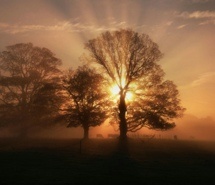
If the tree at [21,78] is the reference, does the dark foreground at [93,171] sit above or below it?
below

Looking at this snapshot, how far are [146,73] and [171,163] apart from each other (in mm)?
20729

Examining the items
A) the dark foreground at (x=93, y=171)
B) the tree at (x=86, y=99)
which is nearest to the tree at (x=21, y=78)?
the tree at (x=86, y=99)

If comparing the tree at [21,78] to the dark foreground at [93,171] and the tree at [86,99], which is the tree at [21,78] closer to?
the tree at [86,99]

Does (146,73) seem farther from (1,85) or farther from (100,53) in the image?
(1,85)

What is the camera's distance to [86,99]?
53344 mm

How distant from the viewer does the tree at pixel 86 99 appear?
5225 centimetres

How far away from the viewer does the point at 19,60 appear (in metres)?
62.0

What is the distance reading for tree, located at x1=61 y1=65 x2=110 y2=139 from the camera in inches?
2057

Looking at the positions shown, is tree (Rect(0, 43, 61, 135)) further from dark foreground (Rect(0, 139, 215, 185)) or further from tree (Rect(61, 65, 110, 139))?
dark foreground (Rect(0, 139, 215, 185))

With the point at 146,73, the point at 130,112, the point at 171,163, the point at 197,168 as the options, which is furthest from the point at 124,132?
the point at 197,168

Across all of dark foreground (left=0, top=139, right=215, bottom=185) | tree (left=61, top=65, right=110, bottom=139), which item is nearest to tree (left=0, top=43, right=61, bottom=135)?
tree (left=61, top=65, right=110, bottom=139)

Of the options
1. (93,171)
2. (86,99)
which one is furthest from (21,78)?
(93,171)

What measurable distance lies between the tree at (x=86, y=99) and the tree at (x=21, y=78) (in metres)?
10.1

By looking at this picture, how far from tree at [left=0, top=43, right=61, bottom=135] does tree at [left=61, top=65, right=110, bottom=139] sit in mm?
10134
